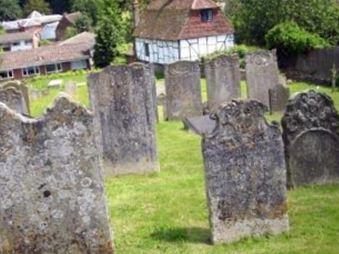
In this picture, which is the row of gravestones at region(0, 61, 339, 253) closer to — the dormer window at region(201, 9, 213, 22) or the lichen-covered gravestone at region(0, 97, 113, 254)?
the lichen-covered gravestone at region(0, 97, 113, 254)

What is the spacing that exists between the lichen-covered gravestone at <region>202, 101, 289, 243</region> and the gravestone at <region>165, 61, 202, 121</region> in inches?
492

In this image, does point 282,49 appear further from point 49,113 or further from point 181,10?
point 49,113

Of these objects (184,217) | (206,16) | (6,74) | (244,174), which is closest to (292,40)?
(206,16)

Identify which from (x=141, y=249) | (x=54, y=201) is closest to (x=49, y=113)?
(x=54, y=201)

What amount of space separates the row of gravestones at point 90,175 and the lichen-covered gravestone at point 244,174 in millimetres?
16

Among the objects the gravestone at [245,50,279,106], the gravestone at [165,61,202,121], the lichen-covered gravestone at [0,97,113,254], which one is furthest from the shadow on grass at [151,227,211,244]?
the gravestone at [245,50,279,106]

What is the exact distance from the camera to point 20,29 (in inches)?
4311

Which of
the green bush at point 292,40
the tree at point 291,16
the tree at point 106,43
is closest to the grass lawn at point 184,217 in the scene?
the green bush at point 292,40

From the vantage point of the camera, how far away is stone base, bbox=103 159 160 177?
1567 centimetres

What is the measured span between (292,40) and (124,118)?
22425 mm

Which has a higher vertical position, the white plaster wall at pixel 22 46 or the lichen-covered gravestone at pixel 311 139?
the lichen-covered gravestone at pixel 311 139

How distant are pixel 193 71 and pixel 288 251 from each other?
43.7 ft

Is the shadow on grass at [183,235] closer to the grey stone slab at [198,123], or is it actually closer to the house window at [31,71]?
the grey stone slab at [198,123]

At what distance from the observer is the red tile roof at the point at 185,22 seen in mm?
46875
